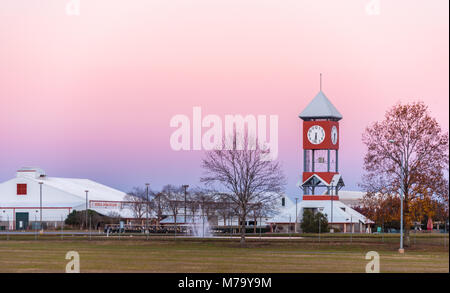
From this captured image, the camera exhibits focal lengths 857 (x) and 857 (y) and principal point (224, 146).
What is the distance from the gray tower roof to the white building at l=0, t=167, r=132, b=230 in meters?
31.3

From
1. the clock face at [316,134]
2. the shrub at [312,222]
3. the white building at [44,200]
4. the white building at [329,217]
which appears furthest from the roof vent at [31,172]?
the shrub at [312,222]

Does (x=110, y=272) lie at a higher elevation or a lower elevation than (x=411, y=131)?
lower

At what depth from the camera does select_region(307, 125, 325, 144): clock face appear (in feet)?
393

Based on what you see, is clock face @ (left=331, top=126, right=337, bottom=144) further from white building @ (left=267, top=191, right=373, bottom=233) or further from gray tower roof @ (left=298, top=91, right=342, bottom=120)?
white building @ (left=267, top=191, right=373, bottom=233)

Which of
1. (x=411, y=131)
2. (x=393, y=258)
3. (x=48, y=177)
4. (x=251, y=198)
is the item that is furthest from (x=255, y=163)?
(x=48, y=177)

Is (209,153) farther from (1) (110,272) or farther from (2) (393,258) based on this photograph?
(1) (110,272)

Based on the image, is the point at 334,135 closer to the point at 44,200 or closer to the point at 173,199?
the point at 173,199

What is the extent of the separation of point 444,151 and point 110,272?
3470cm

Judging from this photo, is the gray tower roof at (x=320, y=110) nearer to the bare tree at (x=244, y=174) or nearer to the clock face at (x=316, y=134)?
the clock face at (x=316, y=134)

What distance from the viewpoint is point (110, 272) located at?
110 ft

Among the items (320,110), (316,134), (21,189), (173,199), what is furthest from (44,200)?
(320,110)

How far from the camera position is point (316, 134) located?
120 metres

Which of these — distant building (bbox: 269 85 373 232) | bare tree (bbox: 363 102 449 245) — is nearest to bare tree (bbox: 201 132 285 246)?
bare tree (bbox: 363 102 449 245)
